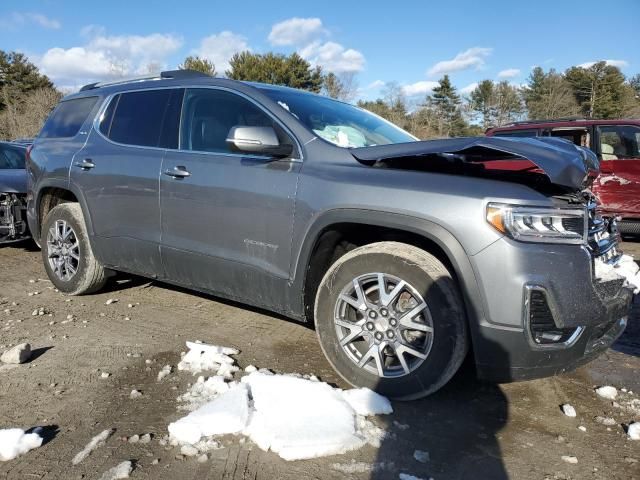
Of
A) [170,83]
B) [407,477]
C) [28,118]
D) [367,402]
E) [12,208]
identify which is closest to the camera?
[407,477]

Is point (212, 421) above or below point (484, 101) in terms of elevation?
below

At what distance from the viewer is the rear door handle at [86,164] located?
4.40 metres

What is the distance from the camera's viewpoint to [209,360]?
336 cm

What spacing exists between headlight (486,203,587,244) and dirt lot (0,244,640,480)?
1.01m

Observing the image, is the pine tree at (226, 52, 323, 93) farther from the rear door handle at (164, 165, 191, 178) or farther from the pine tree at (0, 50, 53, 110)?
the rear door handle at (164, 165, 191, 178)

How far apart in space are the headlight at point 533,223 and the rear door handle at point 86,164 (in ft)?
11.1

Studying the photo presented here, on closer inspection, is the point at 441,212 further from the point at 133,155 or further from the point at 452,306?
the point at 133,155

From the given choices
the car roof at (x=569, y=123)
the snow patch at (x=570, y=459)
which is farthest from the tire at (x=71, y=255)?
the car roof at (x=569, y=123)

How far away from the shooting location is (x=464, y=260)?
2.56m

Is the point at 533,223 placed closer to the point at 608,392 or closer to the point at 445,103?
the point at 608,392

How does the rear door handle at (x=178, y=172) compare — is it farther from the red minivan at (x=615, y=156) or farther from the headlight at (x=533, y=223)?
the red minivan at (x=615, y=156)

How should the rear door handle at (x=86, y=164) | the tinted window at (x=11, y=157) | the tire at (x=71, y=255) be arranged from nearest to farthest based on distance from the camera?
the rear door handle at (x=86, y=164) < the tire at (x=71, y=255) < the tinted window at (x=11, y=157)

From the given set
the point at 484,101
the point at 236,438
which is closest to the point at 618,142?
the point at 236,438

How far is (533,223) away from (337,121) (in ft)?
5.69
